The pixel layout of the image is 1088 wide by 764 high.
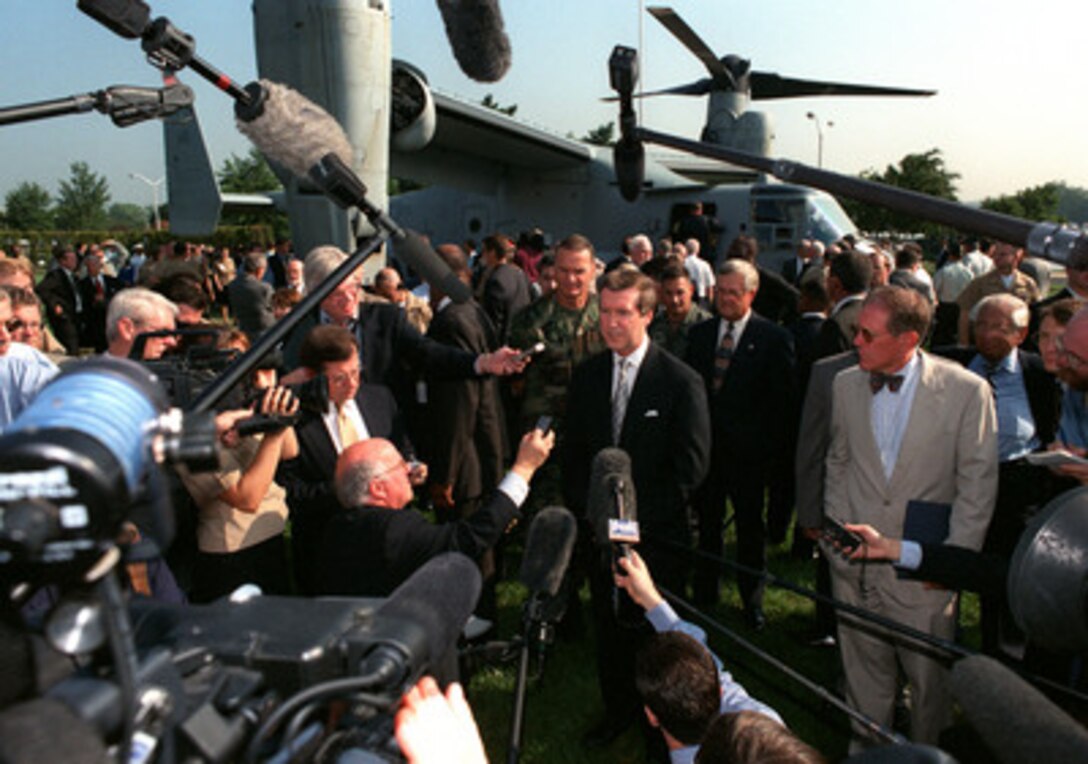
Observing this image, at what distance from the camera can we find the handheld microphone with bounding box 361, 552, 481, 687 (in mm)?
1070

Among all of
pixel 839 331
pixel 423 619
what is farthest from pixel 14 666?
pixel 839 331

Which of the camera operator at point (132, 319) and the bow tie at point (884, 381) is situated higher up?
the camera operator at point (132, 319)

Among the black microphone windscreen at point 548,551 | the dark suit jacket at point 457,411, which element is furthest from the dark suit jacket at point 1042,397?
the black microphone windscreen at point 548,551

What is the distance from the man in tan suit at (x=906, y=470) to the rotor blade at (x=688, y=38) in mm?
14212

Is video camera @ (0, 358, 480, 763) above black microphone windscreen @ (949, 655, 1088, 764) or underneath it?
above

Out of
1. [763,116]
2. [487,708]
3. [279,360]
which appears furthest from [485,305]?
[763,116]

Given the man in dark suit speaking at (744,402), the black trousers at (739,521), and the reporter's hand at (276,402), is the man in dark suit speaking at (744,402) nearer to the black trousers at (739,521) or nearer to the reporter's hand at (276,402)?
the black trousers at (739,521)

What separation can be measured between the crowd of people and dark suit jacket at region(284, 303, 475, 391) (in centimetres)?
1

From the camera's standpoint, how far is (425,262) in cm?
235

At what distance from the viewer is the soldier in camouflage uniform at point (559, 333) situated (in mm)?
5203

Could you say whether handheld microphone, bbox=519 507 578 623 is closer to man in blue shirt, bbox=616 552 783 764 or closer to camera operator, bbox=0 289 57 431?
man in blue shirt, bbox=616 552 783 764

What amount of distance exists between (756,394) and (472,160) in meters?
17.0

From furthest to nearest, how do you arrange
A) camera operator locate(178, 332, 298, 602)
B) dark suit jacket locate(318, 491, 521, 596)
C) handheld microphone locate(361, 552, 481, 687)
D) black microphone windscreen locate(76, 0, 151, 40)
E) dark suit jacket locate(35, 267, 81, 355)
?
1. dark suit jacket locate(35, 267, 81, 355)
2. camera operator locate(178, 332, 298, 602)
3. dark suit jacket locate(318, 491, 521, 596)
4. black microphone windscreen locate(76, 0, 151, 40)
5. handheld microphone locate(361, 552, 481, 687)

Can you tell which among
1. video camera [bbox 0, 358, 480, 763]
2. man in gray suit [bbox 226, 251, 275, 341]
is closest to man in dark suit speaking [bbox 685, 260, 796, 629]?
man in gray suit [bbox 226, 251, 275, 341]
